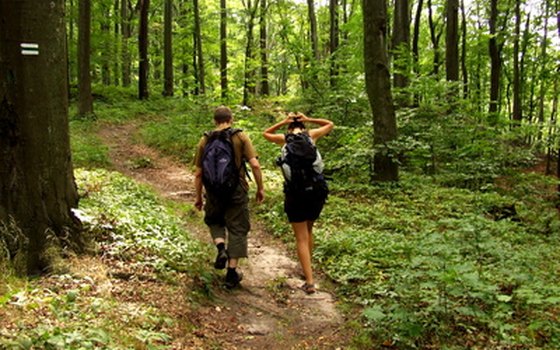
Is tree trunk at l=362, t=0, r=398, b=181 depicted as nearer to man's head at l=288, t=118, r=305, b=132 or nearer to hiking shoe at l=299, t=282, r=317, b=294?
man's head at l=288, t=118, r=305, b=132

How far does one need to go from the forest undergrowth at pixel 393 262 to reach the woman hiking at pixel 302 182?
2.33 feet

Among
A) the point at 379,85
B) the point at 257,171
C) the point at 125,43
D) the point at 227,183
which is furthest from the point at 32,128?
the point at 125,43

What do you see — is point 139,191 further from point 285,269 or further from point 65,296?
point 65,296

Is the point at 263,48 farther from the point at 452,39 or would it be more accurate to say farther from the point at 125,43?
the point at 452,39

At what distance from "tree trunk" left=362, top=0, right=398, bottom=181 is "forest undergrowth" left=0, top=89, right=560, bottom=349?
0.42m

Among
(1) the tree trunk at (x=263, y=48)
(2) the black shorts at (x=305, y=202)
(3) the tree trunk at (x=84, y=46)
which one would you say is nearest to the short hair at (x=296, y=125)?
(2) the black shorts at (x=305, y=202)

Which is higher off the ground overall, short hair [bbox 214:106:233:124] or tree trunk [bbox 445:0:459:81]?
tree trunk [bbox 445:0:459:81]

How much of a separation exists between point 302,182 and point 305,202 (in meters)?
0.27

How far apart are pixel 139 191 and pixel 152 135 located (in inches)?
328

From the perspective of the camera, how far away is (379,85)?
980cm

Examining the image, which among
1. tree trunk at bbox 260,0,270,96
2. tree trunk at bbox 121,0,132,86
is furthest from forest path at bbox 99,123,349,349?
tree trunk at bbox 121,0,132,86

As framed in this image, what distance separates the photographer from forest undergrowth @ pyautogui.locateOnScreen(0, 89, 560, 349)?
3.65 meters

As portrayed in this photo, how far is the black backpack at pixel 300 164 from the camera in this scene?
5203mm

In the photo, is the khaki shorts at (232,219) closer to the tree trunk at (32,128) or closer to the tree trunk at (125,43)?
the tree trunk at (32,128)
